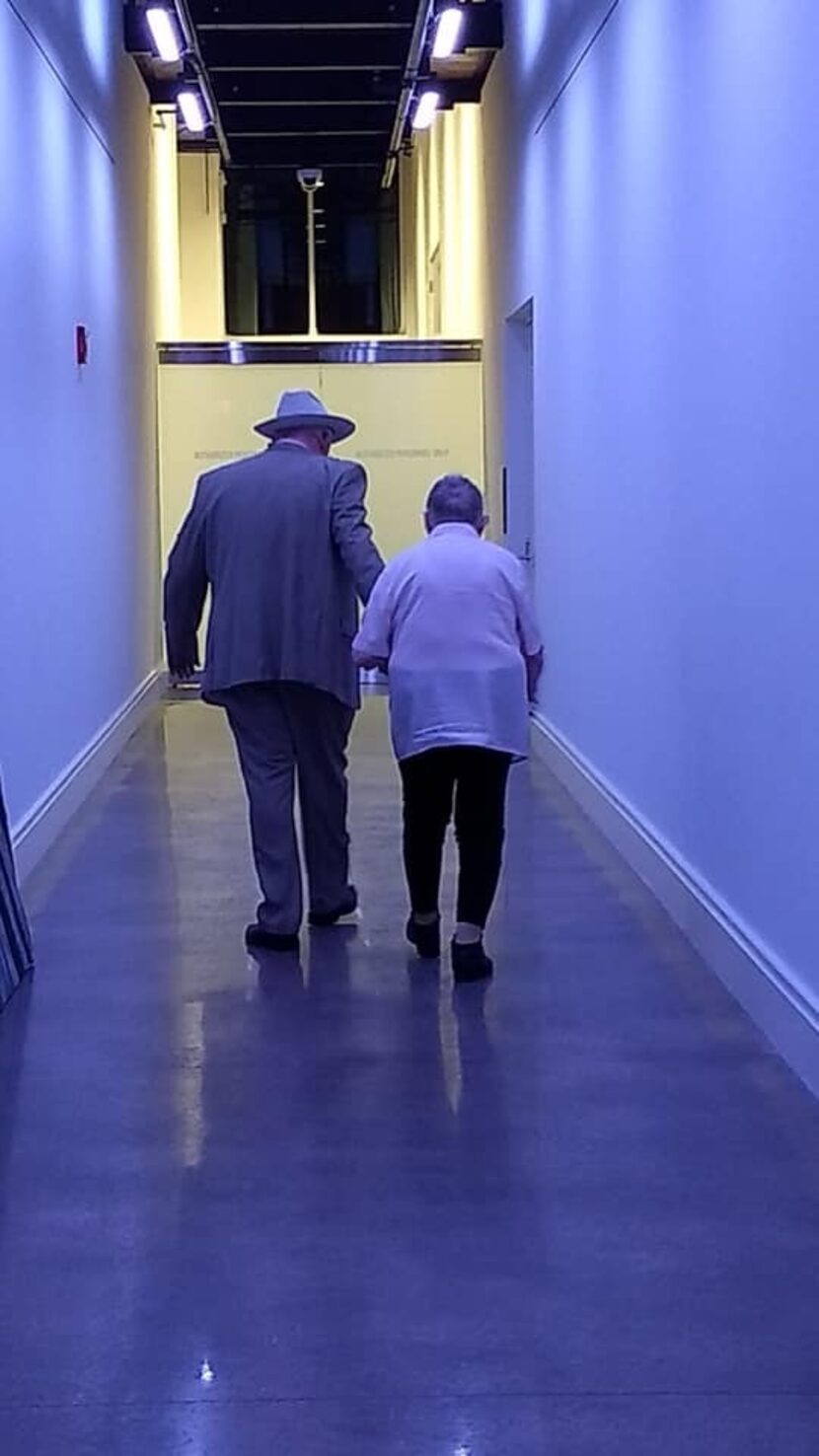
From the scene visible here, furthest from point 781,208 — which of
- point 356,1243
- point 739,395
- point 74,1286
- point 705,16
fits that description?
point 74,1286

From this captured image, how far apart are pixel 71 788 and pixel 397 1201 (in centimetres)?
451

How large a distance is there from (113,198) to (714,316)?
238 inches

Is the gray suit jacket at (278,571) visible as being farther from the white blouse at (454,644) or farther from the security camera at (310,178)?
the security camera at (310,178)

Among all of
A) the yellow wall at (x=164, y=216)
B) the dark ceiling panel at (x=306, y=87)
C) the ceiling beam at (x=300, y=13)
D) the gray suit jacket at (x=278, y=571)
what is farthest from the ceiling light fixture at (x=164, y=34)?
the gray suit jacket at (x=278, y=571)

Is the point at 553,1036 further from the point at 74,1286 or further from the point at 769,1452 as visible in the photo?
the point at 769,1452

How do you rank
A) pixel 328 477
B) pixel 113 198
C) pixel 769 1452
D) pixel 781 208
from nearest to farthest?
1. pixel 769 1452
2. pixel 781 208
3. pixel 328 477
4. pixel 113 198

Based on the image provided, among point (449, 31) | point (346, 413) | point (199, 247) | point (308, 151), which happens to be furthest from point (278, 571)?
point (199, 247)

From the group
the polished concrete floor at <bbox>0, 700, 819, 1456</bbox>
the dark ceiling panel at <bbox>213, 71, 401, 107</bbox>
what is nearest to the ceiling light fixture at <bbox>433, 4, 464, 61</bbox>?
the dark ceiling panel at <bbox>213, 71, 401, 107</bbox>

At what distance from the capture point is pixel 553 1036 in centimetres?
496

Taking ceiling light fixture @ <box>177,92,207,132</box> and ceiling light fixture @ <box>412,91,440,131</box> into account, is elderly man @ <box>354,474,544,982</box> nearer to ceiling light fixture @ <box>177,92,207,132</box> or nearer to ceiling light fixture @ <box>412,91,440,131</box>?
ceiling light fixture @ <box>412,91,440,131</box>

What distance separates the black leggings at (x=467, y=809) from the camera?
545cm

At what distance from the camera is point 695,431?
574cm

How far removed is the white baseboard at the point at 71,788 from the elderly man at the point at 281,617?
1.14m

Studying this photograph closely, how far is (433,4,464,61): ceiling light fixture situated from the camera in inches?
432
